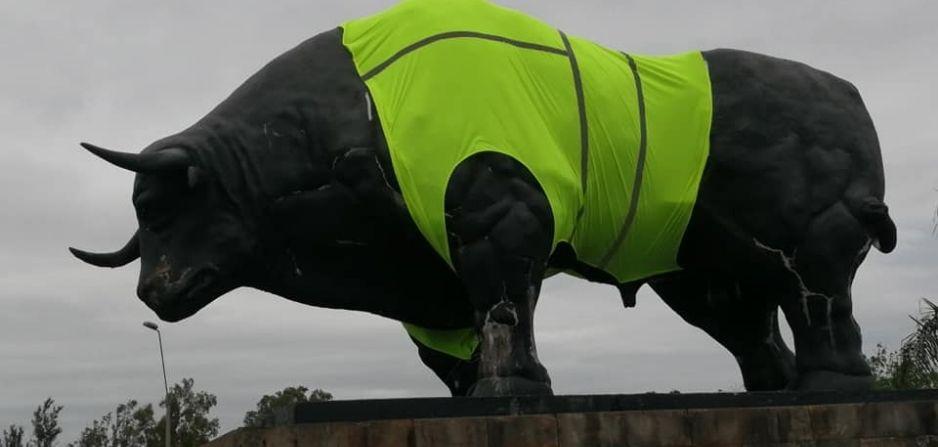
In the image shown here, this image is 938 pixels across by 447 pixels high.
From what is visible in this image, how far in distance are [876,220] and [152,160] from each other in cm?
533

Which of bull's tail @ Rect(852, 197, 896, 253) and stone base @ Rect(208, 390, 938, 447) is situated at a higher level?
bull's tail @ Rect(852, 197, 896, 253)

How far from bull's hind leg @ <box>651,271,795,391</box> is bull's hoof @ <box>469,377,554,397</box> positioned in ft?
8.74

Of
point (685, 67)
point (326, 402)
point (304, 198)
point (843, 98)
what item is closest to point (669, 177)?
point (685, 67)

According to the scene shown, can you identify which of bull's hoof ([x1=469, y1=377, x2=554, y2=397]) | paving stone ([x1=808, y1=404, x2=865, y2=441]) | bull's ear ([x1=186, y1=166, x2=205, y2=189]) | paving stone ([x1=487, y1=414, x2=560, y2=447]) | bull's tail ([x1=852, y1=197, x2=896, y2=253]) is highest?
bull's ear ([x1=186, y1=166, x2=205, y2=189])

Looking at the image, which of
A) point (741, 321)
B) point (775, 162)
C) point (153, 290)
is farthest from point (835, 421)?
point (153, 290)

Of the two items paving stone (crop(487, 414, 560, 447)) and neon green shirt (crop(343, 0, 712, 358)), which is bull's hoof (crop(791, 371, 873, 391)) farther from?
paving stone (crop(487, 414, 560, 447))

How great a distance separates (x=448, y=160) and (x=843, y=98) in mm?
3668

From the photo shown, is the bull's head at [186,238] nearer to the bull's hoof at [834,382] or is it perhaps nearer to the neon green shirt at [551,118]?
the neon green shirt at [551,118]

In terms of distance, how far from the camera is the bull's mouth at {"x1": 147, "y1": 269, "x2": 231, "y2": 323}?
775 cm

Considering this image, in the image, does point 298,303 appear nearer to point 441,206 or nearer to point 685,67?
point 441,206

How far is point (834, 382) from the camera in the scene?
8.30m

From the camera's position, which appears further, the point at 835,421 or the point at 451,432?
the point at 835,421

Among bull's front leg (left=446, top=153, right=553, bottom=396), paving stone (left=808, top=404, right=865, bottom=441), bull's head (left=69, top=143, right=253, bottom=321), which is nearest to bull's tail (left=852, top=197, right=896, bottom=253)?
paving stone (left=808, top=404, right=865, bottom=441)

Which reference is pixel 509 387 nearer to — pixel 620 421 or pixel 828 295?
pixel 620 421
